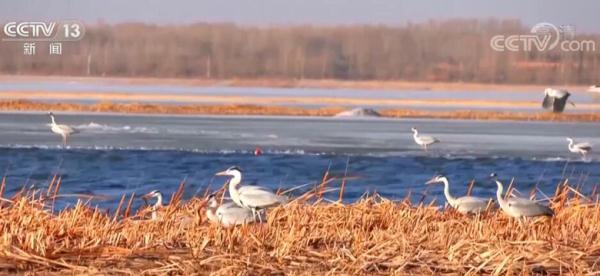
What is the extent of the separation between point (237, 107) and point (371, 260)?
2098 inches

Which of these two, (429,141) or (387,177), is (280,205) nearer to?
(387,177)

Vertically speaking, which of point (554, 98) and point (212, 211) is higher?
point (212, 211)

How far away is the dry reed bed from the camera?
Result: 688 centimetres

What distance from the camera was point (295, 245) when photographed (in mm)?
7312

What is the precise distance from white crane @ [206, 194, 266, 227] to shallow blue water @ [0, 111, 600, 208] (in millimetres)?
7599

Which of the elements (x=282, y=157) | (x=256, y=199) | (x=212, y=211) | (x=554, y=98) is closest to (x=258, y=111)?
(x=554, y=98)

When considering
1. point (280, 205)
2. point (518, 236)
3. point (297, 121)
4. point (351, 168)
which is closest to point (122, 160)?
point (351, 168)

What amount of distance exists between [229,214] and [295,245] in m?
2.53

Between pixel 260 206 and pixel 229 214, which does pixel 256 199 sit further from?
pixel 229 214

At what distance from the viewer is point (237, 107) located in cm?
6016

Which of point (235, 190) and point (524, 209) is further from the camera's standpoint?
point (235, 190)

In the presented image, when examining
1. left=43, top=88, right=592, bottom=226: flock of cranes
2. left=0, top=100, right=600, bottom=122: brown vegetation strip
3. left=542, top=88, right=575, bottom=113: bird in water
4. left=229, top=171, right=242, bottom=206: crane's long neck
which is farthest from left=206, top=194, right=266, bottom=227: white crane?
left=0, top=100, right=600, bottom=122: brown vegetation strip

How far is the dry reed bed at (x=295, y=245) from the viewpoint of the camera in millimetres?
6875

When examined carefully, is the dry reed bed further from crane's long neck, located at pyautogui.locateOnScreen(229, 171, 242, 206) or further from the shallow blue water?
the shallow blue water
